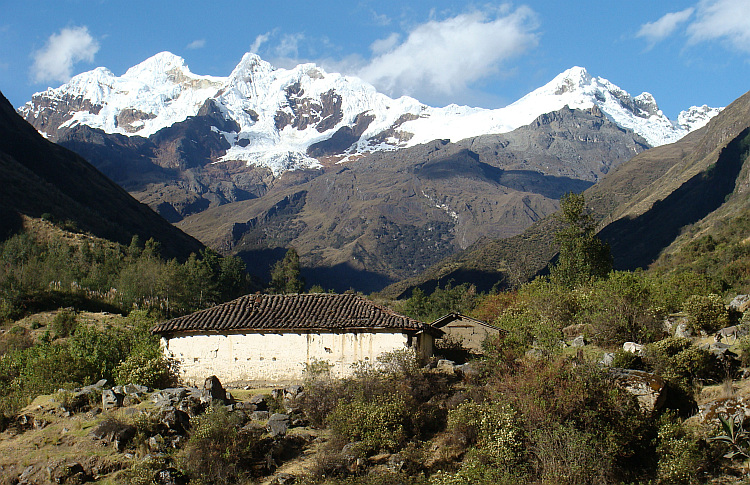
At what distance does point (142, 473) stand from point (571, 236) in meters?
38.0

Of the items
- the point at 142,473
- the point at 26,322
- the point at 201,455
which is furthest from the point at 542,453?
the point at 26,322

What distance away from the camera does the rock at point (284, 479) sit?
1694 cm

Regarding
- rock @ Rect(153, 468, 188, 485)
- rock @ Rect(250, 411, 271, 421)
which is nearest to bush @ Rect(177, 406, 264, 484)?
rock @ Rect(153, 468, 188, 485)

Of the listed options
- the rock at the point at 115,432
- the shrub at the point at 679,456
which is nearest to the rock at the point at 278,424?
the rock at the point at 115,432

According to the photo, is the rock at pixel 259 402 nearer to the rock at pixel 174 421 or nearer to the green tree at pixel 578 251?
the rock at pixel 174 421

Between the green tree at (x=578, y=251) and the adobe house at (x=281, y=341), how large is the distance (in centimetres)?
2328

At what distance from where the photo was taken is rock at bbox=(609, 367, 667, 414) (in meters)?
17.7

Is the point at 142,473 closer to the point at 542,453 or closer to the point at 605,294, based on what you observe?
the point at 542,453

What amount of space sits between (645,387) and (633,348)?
5.20 metres

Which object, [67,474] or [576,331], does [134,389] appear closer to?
[67,474]

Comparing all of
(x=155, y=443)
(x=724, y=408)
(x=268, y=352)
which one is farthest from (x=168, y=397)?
(x=724, y=408)

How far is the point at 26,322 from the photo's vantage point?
52469 millimetres

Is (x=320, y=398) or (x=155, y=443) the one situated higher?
(x=320, y=398)

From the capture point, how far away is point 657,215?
5394 inches
